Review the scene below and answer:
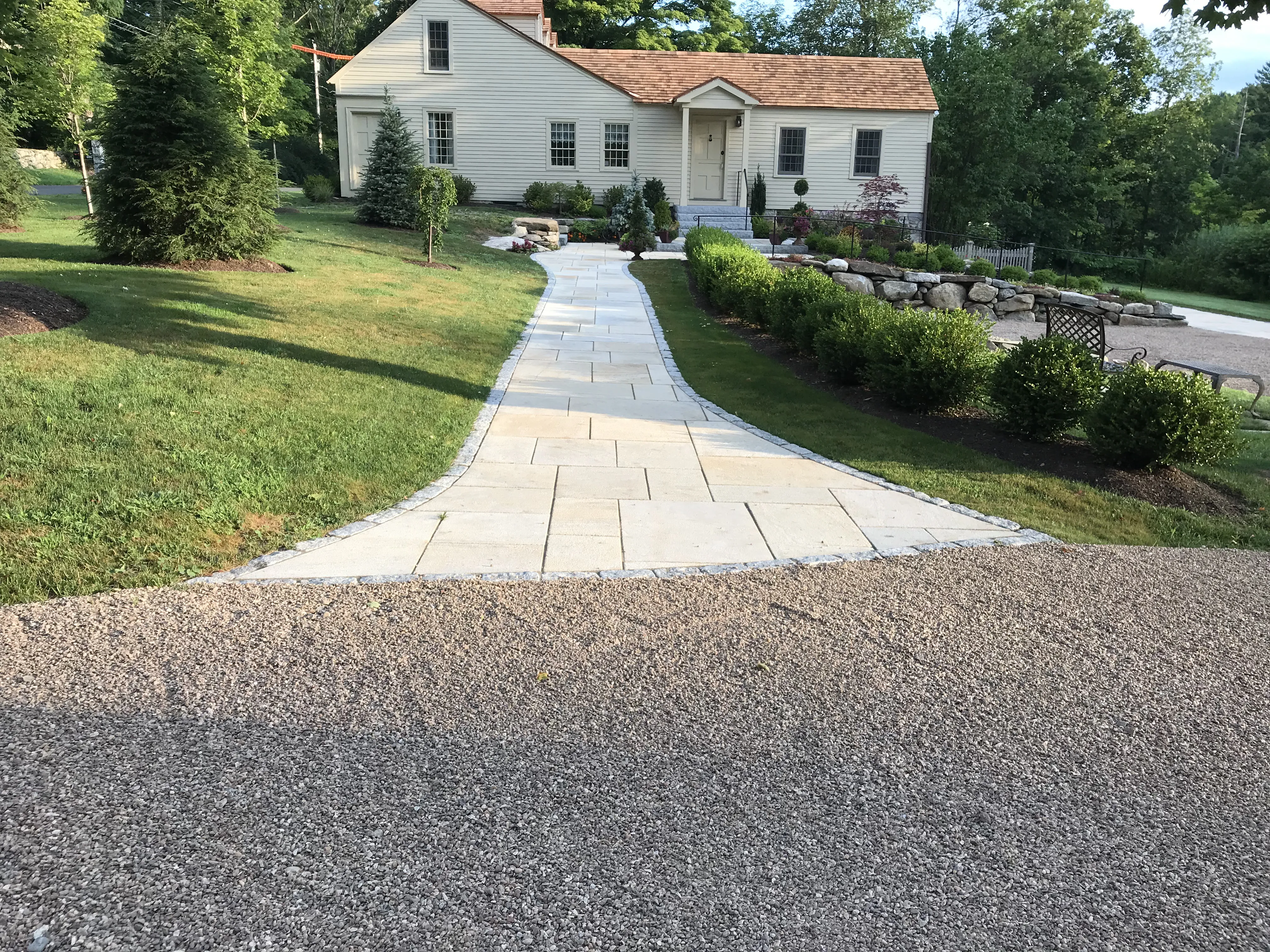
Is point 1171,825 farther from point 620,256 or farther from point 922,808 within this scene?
point 620,256

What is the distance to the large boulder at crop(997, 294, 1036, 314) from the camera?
18641 millimetres

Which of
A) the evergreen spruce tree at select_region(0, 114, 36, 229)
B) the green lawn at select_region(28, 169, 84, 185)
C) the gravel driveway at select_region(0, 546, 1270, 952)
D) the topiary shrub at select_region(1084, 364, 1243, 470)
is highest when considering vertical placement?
the green lawn at select_region(28, 169, 84, 185)

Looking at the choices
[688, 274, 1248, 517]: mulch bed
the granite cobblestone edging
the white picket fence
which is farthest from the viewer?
the white picket fence

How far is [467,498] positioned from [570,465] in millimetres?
1056


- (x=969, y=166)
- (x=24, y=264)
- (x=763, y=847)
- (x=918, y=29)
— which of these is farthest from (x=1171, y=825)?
(x=918, y=29)

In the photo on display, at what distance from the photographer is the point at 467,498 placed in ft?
19.9

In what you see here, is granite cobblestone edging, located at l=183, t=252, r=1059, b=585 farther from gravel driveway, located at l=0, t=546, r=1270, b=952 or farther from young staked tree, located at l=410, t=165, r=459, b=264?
young staked tree, located at l=410, t=165, r=459, b=264

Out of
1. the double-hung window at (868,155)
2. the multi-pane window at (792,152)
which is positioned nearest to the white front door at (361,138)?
the multi-pane window at (792,152)

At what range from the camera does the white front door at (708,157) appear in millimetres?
28500

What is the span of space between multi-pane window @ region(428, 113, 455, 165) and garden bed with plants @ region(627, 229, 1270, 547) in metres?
20.9

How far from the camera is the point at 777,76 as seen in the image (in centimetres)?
2894

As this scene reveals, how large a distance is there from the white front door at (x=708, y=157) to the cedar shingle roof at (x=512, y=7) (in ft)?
20.7

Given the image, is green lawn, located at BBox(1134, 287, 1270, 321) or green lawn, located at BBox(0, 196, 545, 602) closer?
green lawn, located at BBox(0, 196, 545, 602)

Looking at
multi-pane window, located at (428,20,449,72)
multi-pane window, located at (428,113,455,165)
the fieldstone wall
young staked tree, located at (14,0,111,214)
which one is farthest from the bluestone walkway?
multi-pane window, located at (428,20,449,72)
